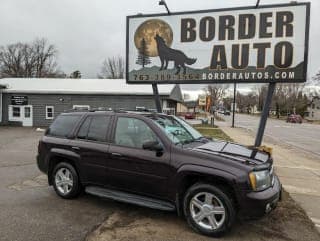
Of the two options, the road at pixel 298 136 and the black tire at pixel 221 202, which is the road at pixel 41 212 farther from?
the road at pixel 298 136

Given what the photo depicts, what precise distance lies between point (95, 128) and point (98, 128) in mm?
76

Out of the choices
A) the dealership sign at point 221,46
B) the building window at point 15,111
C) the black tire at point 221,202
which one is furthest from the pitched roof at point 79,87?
the black tire at point 221,202

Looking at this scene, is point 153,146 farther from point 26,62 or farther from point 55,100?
point 26,62

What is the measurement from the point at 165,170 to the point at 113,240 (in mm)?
1247

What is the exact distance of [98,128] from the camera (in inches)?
239

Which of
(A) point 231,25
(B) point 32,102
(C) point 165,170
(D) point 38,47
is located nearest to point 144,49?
(A) point 231,25

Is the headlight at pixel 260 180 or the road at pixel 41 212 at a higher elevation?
the headlight at pixel 260 180

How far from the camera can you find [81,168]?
19.9ft

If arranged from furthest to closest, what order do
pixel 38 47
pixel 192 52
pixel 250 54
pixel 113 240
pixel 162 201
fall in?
pixel 38 47 → pixel 192 52 → pixel 250 54 → pixel 162 201 → pixel 113 240

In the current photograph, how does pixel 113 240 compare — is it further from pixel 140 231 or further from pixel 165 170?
pixel 165 170

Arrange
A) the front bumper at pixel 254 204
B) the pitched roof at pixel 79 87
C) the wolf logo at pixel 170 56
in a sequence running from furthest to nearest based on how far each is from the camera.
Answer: the pitched roof at pixel 79 87, the wolf logo at pixel 170 56, the front bumper at pixel 254 204

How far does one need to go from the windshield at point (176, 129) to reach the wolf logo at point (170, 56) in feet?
11.8

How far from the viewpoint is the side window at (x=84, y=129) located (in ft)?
20.3

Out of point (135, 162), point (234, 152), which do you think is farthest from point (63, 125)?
point (234, 152)
